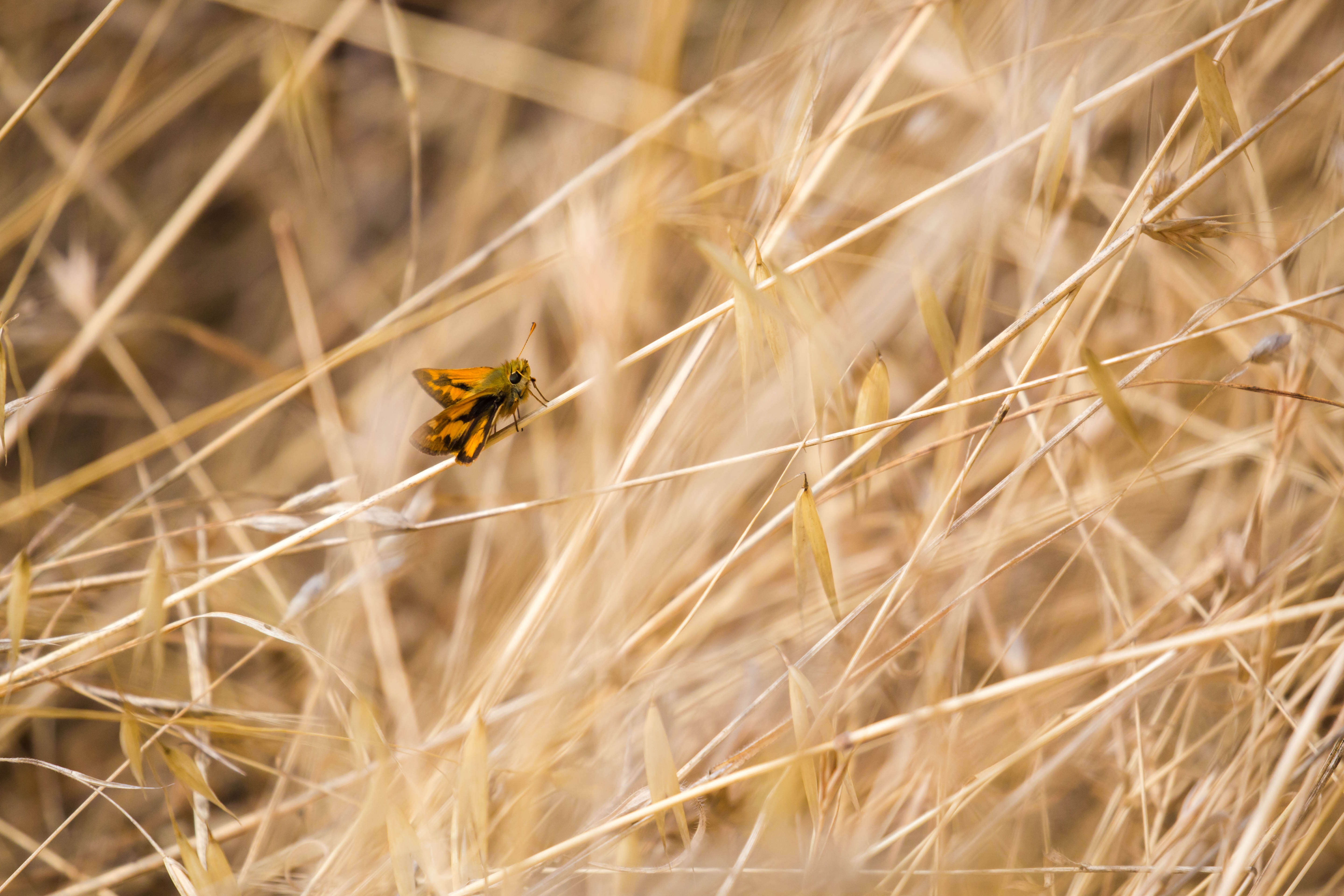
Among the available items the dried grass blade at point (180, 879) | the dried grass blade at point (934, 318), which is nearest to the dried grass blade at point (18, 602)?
the dried grass blade at point (180, 879)

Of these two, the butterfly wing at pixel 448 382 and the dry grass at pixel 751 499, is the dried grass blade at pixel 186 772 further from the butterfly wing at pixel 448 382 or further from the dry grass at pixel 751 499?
the butterfly wing at pixel 448 382

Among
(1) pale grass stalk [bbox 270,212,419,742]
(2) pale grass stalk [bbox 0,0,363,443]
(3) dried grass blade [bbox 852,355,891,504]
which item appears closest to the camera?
(3) dried grass blade [bbox 852,355,891,504]

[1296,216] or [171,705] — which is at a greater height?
[1296,216]

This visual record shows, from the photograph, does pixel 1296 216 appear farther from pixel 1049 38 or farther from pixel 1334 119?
pixel 1049 38

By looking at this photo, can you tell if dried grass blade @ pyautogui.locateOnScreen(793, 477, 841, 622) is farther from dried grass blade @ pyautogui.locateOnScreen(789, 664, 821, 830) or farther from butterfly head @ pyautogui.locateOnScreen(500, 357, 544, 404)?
butterfly head @ pyautogui.locateOnScreen(500, 357, 544, 404)

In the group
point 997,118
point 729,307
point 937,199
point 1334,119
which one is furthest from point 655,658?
point 1334,119

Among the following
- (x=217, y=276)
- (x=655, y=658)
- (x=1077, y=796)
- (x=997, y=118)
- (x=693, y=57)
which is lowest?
(x=1077, y=796)

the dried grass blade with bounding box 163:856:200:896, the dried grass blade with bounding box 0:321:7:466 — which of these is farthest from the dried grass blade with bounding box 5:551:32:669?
the dried grass blade with bounding box 163:856:200:896
